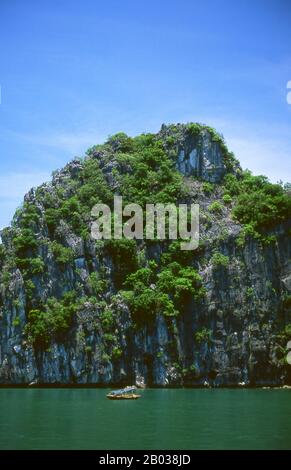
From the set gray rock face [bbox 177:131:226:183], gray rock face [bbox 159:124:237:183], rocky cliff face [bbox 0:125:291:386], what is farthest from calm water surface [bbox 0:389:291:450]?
gray rock face [bbox 159:124:237:183]

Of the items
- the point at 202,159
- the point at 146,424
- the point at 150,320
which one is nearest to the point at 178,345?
the point at 150,320

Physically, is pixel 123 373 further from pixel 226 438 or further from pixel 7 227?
pixel 226 438

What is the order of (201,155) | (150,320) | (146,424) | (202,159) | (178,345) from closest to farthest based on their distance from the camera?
(146,424), (178,345), (150,320), (202,159), (201,155)

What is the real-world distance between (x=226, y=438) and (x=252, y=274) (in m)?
41.7

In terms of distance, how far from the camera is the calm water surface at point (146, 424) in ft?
82.6

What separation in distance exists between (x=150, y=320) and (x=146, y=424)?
1336 inches

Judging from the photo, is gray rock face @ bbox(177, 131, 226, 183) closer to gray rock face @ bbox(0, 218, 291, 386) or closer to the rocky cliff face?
the rocky cliff face

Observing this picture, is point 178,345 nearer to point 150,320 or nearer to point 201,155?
point 150,320

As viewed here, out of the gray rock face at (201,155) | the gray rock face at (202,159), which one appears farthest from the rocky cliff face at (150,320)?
the gray rock face at (201,155)

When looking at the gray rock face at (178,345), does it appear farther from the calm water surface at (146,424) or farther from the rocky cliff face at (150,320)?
the calm water surface at (146,424)

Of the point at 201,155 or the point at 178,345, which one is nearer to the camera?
the point at 178,345

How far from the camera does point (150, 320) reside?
6500cm
